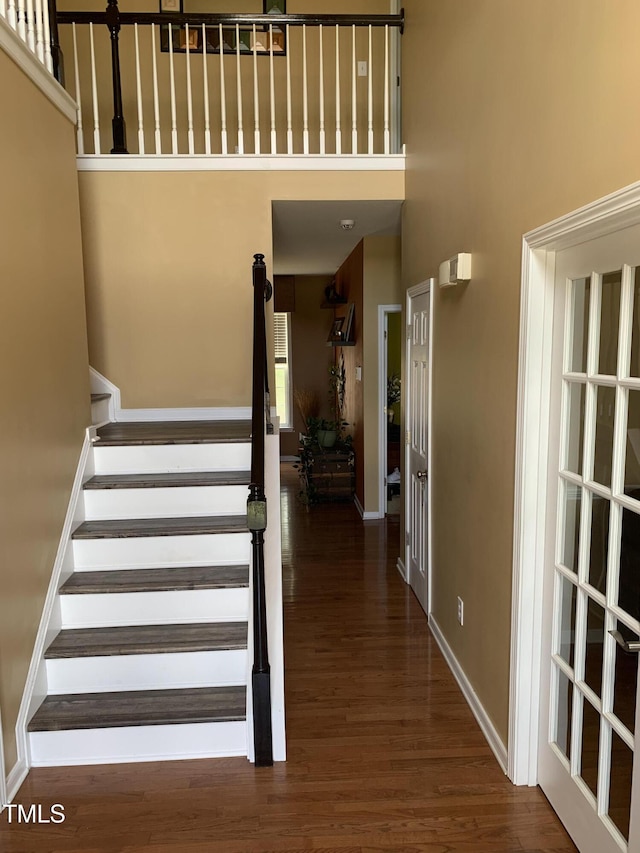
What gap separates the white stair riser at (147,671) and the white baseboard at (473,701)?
1.06 metres

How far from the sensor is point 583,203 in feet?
5.59

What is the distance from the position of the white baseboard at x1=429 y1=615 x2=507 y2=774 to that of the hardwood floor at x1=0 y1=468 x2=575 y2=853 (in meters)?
0.04

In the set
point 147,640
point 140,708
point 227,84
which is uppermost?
point 227,84

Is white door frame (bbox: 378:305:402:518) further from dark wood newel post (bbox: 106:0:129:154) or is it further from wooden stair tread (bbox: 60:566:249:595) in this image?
wooden stair tread (bbox: 60:566:249:595)

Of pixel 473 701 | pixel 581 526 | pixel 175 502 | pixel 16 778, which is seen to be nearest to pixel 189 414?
pixel 175 502

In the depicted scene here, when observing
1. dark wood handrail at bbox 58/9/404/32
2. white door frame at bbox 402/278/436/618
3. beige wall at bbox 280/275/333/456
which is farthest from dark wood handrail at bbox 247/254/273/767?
beige wall at bbox 280/275/333/456

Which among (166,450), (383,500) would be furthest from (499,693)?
(383,500)

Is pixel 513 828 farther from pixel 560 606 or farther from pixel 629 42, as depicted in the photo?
pixel 629 42

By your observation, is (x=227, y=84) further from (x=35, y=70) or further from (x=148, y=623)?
(x=148, y=623)

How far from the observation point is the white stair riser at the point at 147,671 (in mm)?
2600

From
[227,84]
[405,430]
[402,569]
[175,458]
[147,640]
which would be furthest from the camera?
[227,84]

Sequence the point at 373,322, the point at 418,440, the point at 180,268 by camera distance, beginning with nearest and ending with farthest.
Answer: the point at 418,440
the point at 180,268
the point at 373,322

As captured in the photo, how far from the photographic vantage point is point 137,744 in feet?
8.00

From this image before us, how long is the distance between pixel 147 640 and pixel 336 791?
3.35 ft
